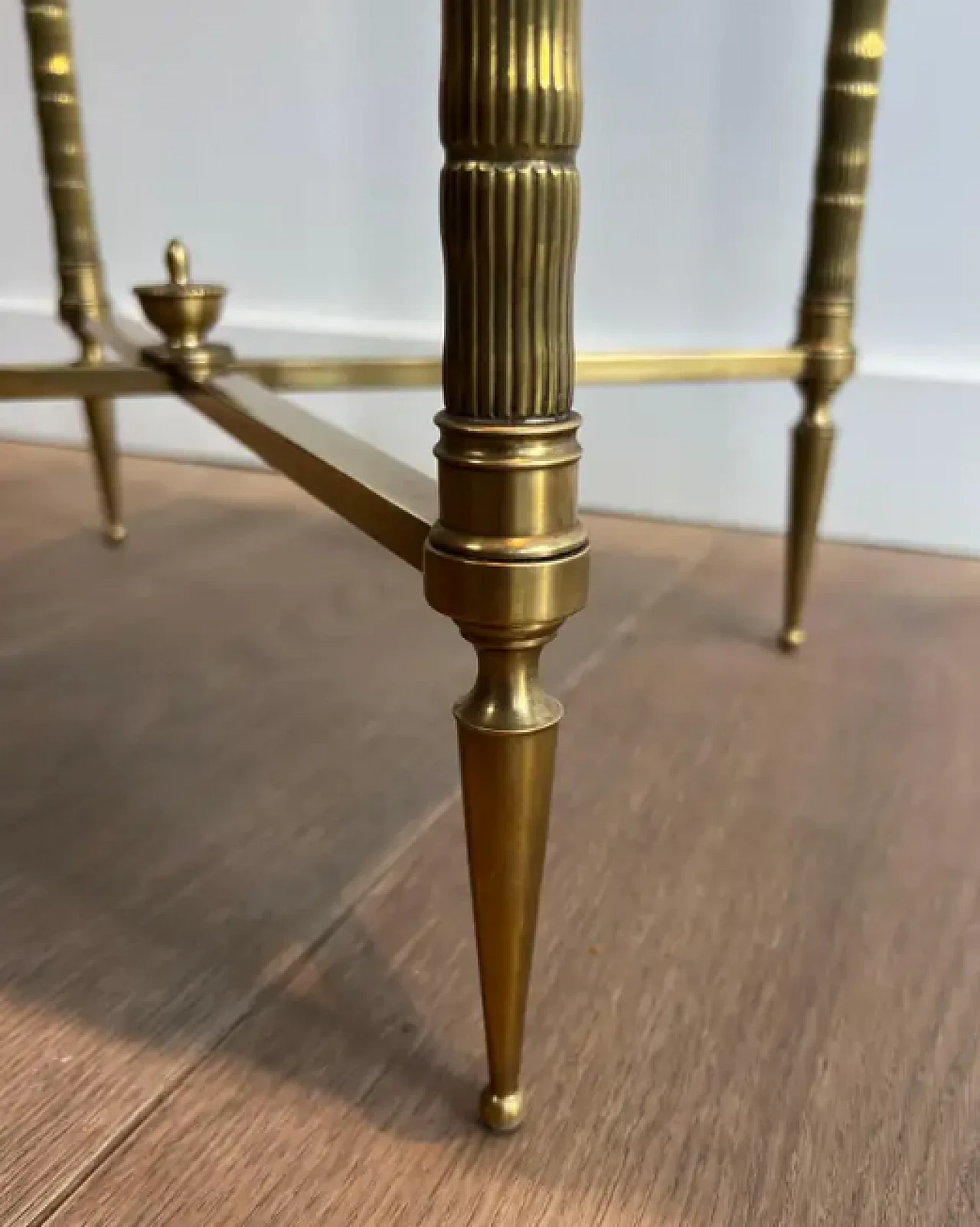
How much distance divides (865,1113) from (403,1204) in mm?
188

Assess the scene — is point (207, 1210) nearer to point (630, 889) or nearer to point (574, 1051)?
point (574, 1051)

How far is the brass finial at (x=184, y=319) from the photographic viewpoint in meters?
0.83

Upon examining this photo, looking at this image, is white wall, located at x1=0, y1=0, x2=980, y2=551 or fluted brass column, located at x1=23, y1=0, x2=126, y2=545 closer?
fluted brass column, located at x1=23, y1=0, x2=126, y2=545

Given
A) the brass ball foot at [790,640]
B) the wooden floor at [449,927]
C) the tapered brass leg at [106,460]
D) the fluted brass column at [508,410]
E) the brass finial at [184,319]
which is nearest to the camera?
the fluted brass column at [508,410]

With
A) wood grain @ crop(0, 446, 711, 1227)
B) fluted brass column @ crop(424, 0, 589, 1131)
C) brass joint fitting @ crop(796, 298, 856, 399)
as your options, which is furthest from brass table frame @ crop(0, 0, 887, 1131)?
brass joint fitting @ crop(796, 298, 856, 399)

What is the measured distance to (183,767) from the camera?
0.77 m

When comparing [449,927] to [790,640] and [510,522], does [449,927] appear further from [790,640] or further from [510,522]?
[790,640]

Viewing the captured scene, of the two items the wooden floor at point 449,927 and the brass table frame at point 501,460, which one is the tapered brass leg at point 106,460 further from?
the brass table frame at point 501,460

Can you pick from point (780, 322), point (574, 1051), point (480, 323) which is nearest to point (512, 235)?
point (480, 323)

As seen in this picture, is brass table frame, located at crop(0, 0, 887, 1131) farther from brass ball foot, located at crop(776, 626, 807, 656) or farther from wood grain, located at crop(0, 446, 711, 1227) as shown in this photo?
brass ball foot, located at crop(776, 626, 807, 656)

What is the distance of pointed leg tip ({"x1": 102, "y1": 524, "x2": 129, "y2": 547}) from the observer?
1247 mm

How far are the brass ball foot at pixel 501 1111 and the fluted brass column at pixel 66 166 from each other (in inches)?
30.8

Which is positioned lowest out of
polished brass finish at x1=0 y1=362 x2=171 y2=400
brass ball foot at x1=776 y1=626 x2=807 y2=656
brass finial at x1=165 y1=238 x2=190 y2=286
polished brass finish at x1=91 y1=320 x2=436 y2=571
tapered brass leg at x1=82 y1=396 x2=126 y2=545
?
brass ball foot at x1=776 y1=626 x2=807 y2=656

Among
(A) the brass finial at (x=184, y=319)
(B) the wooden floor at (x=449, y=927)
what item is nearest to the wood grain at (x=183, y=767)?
(B) the wooden floor at (x=449, y=927)
